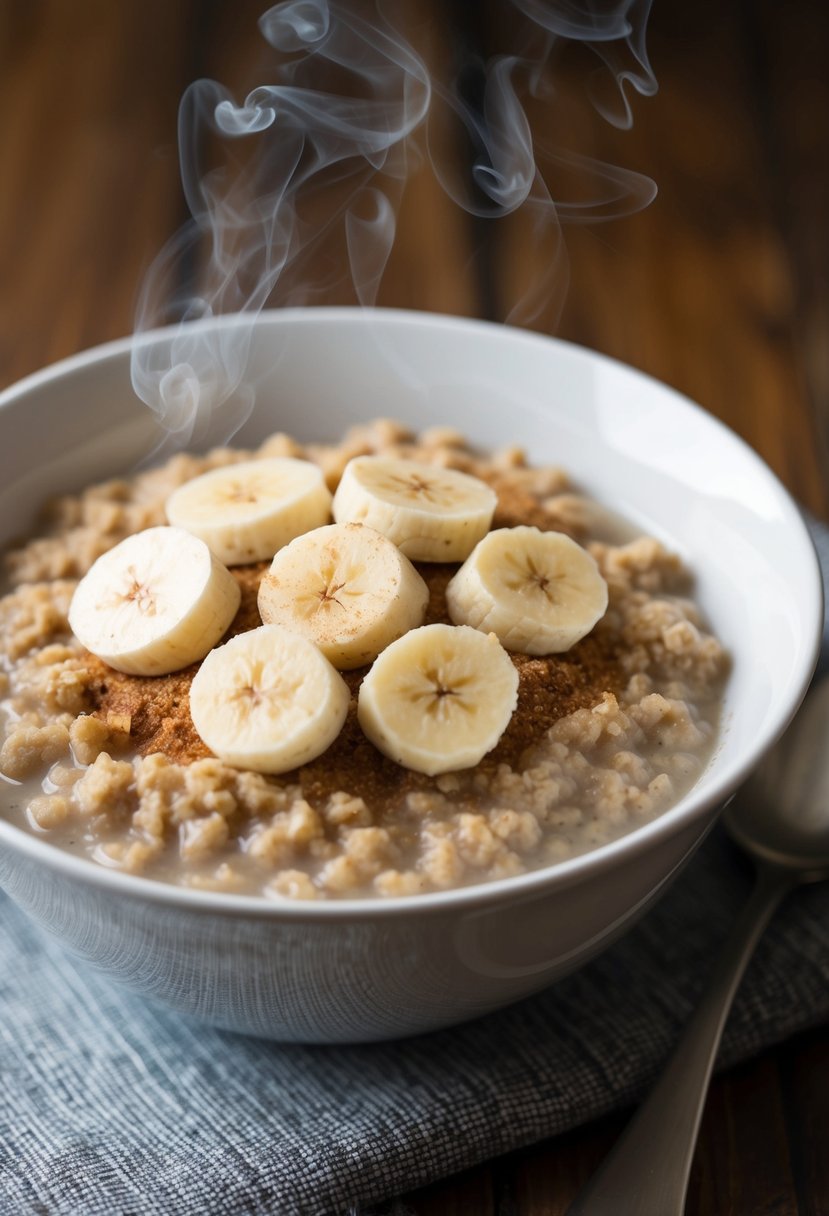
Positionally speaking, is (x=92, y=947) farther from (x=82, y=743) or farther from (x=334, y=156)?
(x=334, y=156)

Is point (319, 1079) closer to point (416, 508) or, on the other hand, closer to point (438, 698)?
point (438, 698)

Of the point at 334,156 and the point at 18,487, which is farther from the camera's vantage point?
the point at 334,156

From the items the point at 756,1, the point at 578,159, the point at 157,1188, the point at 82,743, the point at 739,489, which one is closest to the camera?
the point at 157,1188

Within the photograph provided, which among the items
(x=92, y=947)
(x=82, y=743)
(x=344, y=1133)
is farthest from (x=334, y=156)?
(x=344, y=1133)

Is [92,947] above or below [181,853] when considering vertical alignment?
below

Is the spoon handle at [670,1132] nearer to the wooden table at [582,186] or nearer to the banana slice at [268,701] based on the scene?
the banana slice at [268,701]

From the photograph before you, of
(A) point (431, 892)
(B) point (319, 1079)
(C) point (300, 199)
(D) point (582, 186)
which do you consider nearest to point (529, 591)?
(A) point (431, 892)
